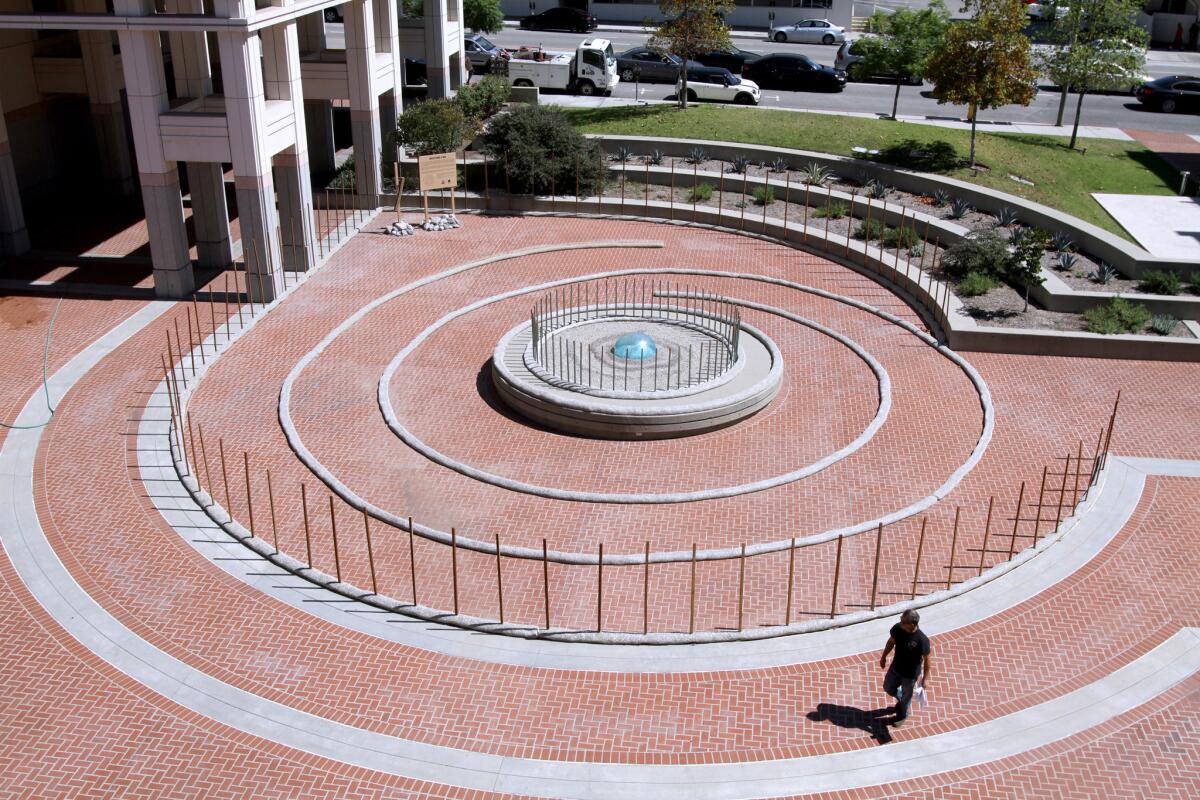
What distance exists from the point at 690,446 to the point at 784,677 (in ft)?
23.1

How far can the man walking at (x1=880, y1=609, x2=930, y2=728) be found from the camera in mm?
15109

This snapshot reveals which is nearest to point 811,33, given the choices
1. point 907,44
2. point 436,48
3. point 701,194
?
point 907,44

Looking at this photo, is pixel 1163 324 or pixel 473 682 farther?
pixel 1163 324

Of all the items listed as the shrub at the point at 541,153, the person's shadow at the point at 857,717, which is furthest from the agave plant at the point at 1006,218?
the person's shadow at the point at 857,717

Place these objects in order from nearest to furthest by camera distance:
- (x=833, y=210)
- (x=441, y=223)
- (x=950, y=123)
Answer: (x=441, y=223) → (x=833, y=210) → (x=950, y=123)

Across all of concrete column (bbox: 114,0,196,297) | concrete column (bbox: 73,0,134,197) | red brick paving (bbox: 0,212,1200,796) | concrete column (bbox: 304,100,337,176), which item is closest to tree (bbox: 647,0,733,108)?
concrete column (bbox: 304,100,337,176)

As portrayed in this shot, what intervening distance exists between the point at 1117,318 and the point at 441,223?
19669 millimetres

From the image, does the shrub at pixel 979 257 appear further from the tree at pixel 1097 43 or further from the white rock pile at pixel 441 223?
the white rock pile at pixel 441 223

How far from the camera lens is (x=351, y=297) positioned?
1184 inches

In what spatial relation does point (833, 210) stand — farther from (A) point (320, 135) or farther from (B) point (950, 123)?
(A) point (320, 135)

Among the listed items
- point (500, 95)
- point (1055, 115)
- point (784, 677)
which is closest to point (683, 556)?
point (784, 677)

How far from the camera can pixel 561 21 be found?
68.3 meters

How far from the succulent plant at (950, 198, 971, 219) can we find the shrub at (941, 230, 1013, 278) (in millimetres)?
3106

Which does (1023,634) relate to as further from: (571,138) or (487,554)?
(571,138)
